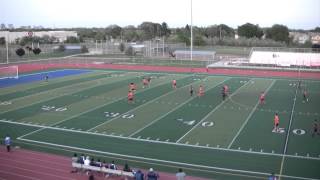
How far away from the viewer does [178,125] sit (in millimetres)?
21547

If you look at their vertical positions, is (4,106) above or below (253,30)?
below

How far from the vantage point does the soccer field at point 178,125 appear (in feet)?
52.9

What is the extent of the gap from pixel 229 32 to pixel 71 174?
402 ft

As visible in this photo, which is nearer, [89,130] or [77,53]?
[89,130]

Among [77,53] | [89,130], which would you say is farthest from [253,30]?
[89,130]

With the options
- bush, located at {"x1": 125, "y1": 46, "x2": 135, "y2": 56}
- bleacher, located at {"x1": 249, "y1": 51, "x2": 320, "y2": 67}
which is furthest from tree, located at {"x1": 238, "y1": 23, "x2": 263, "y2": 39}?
bleacher, located at {"x1": 249, "y1": 51, "x2": 320, "y2": 67}

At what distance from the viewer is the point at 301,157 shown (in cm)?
1644

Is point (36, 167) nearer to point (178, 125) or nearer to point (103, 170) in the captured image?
point (103, 170)

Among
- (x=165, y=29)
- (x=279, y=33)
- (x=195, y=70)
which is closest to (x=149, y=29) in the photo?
(x=165, y=29)

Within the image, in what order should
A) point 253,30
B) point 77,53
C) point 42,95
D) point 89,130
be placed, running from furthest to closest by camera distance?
point 253,30 < point 77,53 < point 42,95 < point 89,130

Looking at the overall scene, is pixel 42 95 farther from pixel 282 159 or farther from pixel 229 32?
pixel 229 32

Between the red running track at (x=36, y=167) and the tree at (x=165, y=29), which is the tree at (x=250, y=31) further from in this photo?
the red running track at (x=36, y=167)

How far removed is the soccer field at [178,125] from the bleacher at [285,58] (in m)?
16.4

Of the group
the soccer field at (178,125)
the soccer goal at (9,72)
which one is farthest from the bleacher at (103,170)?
the soccer goal at (9,72)
